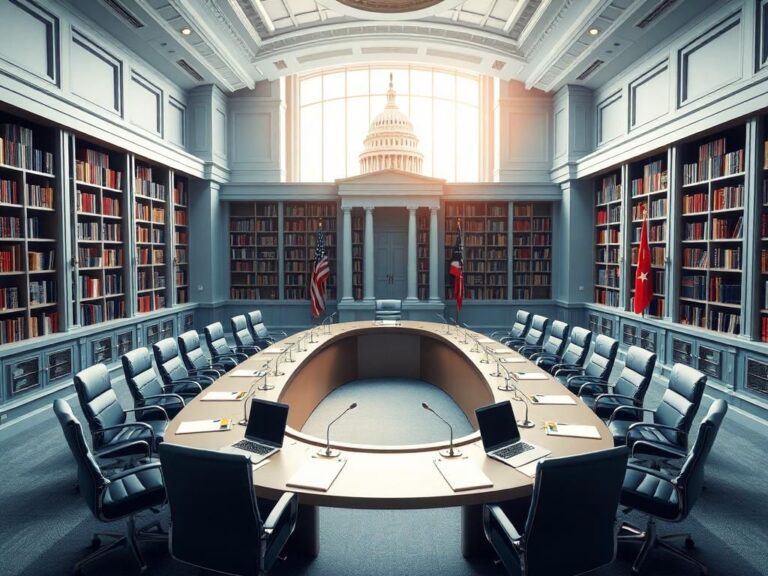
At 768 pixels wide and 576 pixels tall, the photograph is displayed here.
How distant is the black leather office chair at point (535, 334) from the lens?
678cm

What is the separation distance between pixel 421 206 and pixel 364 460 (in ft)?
25.0

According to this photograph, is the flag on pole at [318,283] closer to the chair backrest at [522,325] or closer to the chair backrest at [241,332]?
the chair backrest at [241,332]

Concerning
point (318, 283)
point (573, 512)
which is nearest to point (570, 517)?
point (573, 512)

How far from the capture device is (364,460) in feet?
9.40

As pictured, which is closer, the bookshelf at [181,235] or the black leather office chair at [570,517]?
the black leather office chair at [570,517]

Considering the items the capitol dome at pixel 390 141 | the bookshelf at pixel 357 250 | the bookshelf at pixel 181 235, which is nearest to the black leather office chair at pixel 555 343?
the bookshelf at pixel 357 250

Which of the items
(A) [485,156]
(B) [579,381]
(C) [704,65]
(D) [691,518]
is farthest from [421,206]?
(D) [691,518]

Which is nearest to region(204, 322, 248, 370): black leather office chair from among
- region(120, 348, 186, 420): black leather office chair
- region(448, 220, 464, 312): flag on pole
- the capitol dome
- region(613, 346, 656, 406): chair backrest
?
region(120, 348, 186, 420): black leather office chair

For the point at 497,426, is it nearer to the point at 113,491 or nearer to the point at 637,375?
the point at 637,375

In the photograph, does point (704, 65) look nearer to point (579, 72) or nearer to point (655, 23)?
point (655, 23)

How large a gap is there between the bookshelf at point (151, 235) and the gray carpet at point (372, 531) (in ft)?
11.8

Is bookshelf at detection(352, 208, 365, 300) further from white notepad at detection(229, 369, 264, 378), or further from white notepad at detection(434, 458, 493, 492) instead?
white notepad at detection(434, 458, 493, 492)

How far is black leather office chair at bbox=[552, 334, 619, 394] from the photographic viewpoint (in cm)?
487

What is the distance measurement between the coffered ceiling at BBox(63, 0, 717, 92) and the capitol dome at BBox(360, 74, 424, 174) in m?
2.24
